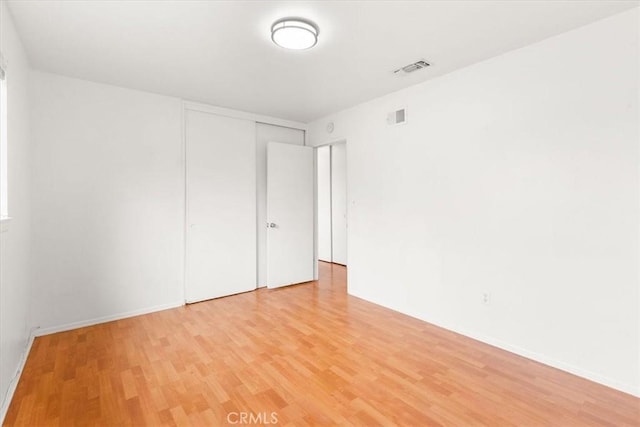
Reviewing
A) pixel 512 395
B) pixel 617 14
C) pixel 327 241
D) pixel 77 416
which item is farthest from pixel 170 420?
pixel 327 241

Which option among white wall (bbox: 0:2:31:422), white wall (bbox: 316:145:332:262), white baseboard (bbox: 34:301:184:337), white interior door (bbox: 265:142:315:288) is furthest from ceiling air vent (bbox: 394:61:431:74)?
white baseboard (bbox: 34:301:184:337)

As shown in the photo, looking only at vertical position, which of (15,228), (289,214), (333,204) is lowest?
(15,228)

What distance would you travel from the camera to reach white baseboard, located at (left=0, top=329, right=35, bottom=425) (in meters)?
1.82

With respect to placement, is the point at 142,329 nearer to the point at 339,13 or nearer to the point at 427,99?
the point at 339,13

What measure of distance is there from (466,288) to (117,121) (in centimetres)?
409

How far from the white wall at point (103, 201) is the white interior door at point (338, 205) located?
10.8 ft

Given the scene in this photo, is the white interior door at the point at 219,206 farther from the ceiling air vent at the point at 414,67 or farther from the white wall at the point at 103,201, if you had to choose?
the ceiling air vent at the point at 414,67

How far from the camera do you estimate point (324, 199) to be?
21.9ft

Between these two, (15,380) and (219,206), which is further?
(219,206)

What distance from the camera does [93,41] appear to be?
2.41 m

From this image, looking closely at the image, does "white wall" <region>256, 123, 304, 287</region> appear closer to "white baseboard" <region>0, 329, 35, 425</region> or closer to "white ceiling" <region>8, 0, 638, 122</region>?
"white ceiling" <region>8, 0, 638, 122</region>

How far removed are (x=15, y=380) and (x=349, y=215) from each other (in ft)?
11.5

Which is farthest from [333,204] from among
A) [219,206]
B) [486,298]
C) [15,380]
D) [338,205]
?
[15,380]

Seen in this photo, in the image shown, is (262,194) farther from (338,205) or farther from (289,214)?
(338,205)
